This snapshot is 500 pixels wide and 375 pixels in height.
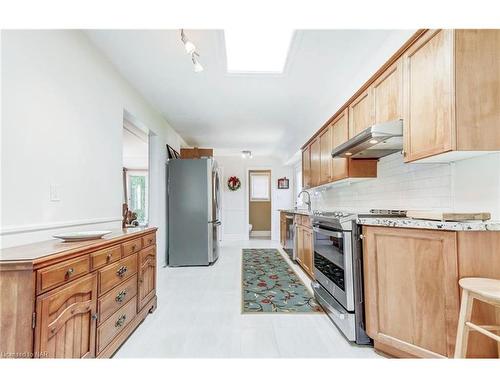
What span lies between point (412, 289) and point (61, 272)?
78.3 inches

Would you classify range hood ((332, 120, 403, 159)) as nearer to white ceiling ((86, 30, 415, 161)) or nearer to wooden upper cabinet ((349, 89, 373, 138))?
wooden upper cabinet ((349, 89, 373, 138))

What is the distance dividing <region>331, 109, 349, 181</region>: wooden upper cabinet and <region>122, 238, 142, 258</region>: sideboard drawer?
2273 millimetres

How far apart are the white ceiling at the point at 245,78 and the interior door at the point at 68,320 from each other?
6.69 ft

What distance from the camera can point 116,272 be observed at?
74.2 inches

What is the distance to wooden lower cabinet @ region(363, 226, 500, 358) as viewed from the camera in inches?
58.4

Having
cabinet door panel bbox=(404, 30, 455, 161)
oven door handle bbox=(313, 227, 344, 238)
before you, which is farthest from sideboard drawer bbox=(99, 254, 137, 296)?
cabinet door panel bbox=(404, 30, 455, 161)

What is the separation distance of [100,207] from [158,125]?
219 cm

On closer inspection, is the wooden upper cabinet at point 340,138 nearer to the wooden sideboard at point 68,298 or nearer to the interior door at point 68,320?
the wooden sideboard at point 68,298

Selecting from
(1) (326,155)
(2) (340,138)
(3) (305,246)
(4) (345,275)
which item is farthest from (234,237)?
(4) (345,275)

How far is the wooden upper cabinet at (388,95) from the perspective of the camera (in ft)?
6.73

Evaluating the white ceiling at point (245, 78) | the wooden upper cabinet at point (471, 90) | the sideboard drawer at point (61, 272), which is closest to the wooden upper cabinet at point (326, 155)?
the white ceiling at point (245, 78)

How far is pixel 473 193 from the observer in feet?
5.82

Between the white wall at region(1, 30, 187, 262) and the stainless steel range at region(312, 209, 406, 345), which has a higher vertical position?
the white wall at region(1, 30, 187, 262)
